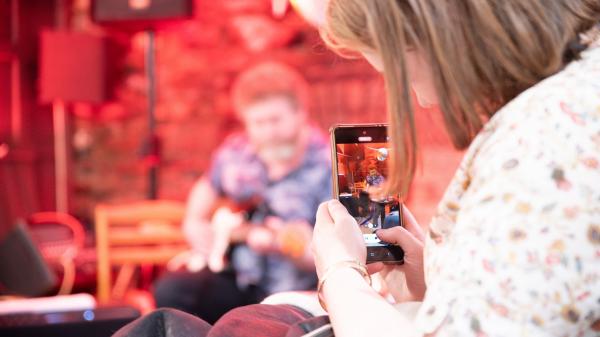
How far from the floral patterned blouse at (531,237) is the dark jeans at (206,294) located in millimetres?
2485

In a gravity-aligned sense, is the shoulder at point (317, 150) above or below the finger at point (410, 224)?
below

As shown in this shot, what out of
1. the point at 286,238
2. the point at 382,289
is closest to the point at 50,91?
the point at 286,238

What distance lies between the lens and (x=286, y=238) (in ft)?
10.6

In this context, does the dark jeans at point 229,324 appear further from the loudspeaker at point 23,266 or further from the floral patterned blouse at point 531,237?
the loudspeaker at point 23,266

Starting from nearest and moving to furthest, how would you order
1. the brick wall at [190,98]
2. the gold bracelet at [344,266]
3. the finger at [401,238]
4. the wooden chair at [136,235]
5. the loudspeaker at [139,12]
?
1. the gold bracelet at [344,266]
2. the finger at [401,238]
3. the wooden chair at [136,235]
4. the loudspeaker at [139,12]
5. the brick wall at [190,98]

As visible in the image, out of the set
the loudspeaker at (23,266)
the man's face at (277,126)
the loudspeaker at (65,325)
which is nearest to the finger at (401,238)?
the loudspeaker at (65,325)

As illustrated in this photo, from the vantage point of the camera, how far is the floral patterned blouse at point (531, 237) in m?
0.76

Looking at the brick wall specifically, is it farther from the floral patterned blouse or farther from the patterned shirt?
the floral patterned blouse

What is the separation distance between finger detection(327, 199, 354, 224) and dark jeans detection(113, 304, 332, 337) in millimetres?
136

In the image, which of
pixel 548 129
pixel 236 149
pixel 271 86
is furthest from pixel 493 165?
pixel 236 149

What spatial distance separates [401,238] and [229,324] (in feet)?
0.96

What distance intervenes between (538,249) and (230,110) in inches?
165

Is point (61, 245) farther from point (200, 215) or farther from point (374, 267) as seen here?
point (374, 267)

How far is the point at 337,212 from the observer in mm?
1060
